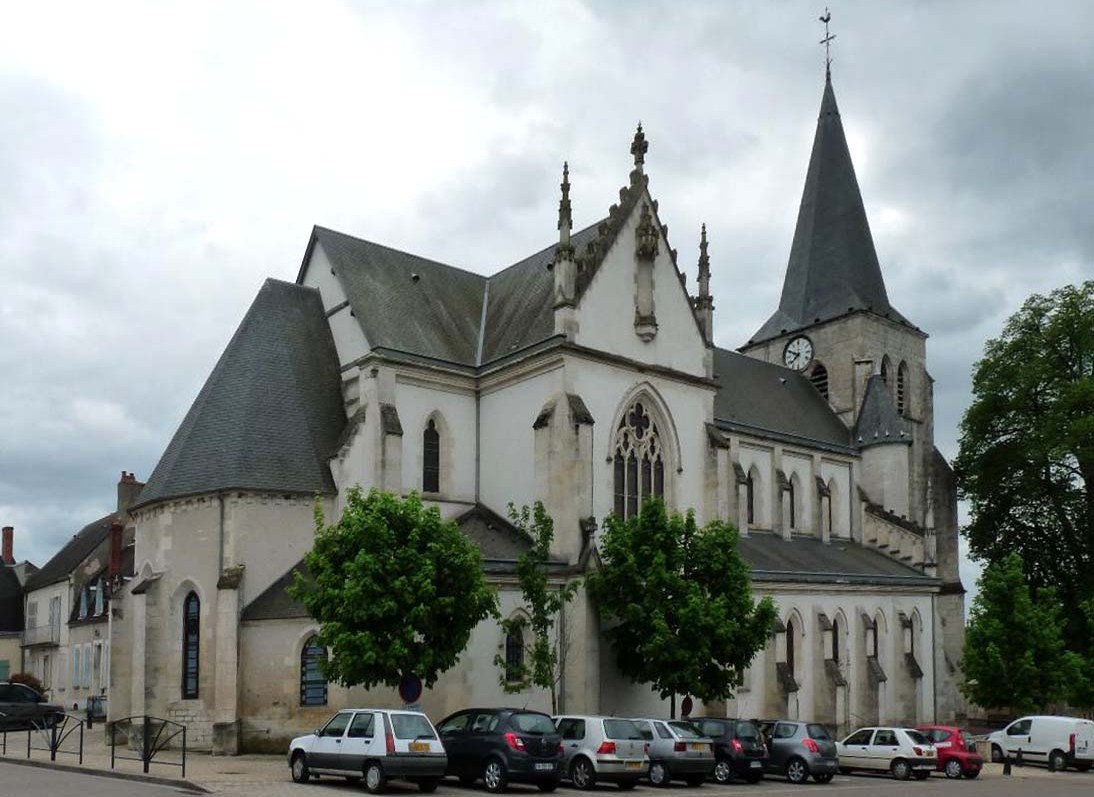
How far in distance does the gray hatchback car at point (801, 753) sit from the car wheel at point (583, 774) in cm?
656

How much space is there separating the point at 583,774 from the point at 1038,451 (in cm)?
3704

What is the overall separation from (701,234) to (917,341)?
25.5 m

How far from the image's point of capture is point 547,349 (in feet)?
120

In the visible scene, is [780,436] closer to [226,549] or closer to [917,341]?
[917,341]

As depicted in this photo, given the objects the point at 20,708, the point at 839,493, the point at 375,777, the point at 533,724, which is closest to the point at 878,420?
the point at 839,493

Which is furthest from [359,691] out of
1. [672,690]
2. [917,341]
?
[917,341]

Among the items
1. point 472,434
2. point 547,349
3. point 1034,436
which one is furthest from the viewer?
point 1034,436

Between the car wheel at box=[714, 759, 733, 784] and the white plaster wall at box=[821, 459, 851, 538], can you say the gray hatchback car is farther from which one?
the white plaster wall at box=[821, 459, 851, 538]

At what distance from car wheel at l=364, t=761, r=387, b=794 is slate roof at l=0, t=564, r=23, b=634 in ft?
176

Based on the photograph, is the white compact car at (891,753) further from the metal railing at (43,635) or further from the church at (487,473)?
the metal railing at (43,635)

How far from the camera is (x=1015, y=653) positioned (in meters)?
42.4

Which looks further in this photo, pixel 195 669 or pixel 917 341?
pixel 917 341

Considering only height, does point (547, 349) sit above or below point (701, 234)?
below

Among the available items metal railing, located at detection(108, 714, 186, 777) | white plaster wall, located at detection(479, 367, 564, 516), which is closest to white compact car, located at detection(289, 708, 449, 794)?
metal railing, located at detection(108, 714, 186, 777)
